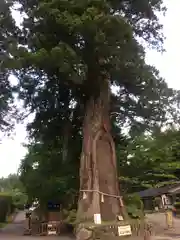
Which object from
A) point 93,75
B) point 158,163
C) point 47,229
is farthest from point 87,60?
point 158,163

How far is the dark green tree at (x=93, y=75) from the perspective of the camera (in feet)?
45.1

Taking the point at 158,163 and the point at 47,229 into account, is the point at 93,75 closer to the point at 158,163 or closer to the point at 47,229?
the point at 47,229

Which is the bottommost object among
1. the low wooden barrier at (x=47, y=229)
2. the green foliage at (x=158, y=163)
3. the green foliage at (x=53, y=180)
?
the low wooden barrier at (x=47, y=229)

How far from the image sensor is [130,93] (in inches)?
704

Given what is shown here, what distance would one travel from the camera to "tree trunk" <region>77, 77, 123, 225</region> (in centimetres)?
1429

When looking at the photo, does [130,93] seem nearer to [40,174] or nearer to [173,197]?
[40,174]

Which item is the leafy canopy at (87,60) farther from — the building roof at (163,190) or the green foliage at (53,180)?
the building roof at (163,190)

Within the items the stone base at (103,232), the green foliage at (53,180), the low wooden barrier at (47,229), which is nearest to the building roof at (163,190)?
the green foliage at (53,180)

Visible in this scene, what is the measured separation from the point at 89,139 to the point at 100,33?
16.0ft

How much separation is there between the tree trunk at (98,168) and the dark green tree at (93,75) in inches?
1.6

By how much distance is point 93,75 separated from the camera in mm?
16234

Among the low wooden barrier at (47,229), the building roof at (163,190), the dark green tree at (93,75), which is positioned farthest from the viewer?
the building roof at (163,190)

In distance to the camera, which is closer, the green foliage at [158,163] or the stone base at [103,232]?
the stone base at [103,232]

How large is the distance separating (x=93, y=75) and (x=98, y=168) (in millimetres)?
4384
